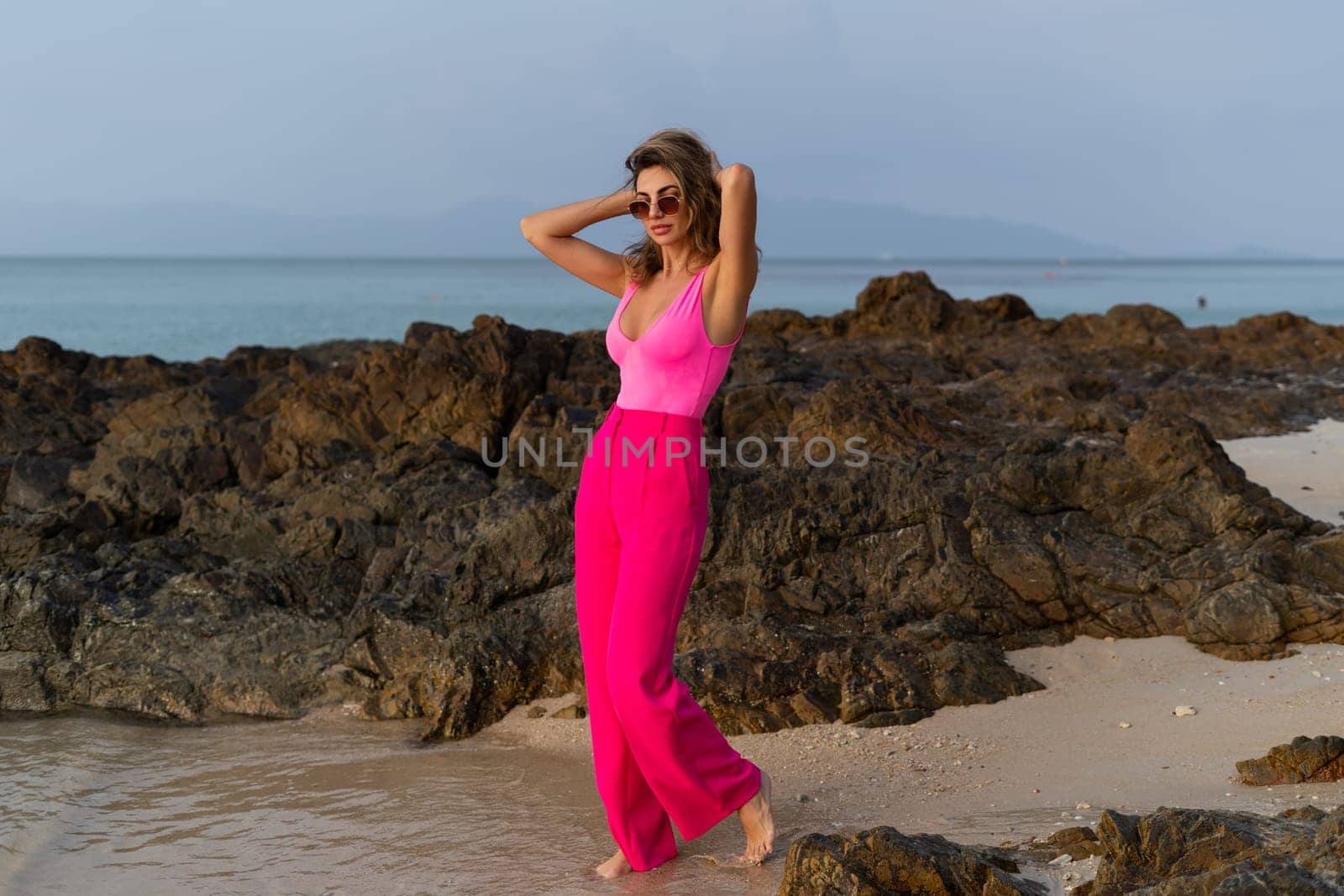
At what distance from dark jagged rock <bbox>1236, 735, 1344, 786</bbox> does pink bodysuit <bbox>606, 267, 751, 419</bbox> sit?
85.2 inches

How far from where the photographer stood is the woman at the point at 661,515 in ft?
12.3

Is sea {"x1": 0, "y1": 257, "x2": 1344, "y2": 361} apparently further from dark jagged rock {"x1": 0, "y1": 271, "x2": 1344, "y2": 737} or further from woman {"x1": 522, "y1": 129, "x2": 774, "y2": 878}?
woman {"x1": 522, "y1": 129, "x2": 774, "y2": 878}

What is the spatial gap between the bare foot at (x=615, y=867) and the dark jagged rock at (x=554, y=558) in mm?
1173

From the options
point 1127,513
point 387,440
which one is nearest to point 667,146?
point 1127,513

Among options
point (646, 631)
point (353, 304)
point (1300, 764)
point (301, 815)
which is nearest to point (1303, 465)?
point (1300, 764)

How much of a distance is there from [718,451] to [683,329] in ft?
10.0

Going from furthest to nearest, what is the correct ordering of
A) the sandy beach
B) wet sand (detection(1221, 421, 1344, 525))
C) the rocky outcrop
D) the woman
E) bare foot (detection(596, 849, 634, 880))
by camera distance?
wet sand (detection(1221, 421, 1344, 525)), the sandy beach, bare foot (detection(596, 849, 634, 880)), the woman, the rocky outcrop

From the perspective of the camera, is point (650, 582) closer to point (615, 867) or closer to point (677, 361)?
point (677, 361)

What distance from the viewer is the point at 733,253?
3.69m

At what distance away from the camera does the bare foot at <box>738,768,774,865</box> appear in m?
3.94

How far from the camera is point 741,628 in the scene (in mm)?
5383

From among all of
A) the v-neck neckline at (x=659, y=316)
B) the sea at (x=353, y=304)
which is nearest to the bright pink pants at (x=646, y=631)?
the v-neck neckline at (x=659, y=316)

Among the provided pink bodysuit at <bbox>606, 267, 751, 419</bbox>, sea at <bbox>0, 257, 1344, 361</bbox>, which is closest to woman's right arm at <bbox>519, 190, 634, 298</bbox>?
pink bodysuit at <bbox>606, 267, 751, 419</bbox>

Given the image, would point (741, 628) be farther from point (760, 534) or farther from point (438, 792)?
point (438, 792)
